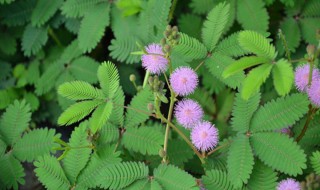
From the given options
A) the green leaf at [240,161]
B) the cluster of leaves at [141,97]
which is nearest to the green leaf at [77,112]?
the cluster of leaves at [141,97]

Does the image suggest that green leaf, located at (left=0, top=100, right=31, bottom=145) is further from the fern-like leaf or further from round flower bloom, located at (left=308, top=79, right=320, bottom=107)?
round flower bloom, located at (left=308, top=79, right=320, bottom=107)

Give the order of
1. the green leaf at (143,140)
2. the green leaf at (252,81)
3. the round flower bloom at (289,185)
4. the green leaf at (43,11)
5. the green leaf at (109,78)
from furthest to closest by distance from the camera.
Result: the green leaf at (43,11) < the green leaf at (143,140) < the green leaf at (109,78) < the round flower bloom at (289,185) < the green leaf at (252,81)

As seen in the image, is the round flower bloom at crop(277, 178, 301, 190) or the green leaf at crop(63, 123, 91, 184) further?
the green leaf at crop(63, 123, 91, 184)

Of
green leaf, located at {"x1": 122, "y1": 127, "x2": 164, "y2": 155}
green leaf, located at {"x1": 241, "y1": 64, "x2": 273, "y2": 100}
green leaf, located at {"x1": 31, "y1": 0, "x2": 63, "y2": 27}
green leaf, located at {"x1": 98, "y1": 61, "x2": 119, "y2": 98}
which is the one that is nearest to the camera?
green leaf, located at {"x1": 241, "y1": 64, "x2": 273, "y2": 100}

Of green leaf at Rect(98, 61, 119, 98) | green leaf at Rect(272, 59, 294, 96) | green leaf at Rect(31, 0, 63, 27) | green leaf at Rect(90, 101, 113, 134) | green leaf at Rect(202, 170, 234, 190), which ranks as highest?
green leaf at Rect(31, 0, 63, 27)

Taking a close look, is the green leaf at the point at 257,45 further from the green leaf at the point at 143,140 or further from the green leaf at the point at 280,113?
the green leaf at the point at 143,140

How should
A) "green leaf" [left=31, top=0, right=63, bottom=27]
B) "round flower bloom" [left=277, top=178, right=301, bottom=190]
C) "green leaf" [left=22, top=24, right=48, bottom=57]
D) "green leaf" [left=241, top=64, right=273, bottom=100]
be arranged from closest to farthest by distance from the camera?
"green leaf" [left=241, top=64, right=273, bottom=100]
"round flower bloom" [left=277, top=178, right=301, bottom=190]
"green leaf" [left=31, top=0, right=63, bottom=27]
"green leaf" [left=22, top=24, right=48, bottom=57]

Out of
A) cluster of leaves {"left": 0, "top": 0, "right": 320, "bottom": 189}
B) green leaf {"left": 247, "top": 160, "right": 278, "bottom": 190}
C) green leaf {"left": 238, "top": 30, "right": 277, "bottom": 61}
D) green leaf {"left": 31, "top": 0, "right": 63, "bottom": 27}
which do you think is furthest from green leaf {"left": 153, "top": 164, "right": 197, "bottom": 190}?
green leaf {"left": 31, "top": 0, "right": 63, "bottom": 27}
